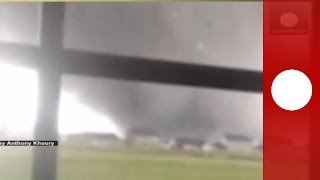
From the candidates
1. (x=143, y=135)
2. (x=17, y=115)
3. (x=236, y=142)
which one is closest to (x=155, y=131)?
(x=143, y=135)

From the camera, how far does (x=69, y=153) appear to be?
0.83m

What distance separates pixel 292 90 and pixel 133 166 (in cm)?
33

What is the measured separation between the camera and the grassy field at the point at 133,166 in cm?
83

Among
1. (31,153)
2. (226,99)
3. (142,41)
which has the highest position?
(142,41)

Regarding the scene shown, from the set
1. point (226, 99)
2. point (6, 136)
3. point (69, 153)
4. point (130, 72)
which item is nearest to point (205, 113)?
point (226, 99)

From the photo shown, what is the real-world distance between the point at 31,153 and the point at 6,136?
0.20ft

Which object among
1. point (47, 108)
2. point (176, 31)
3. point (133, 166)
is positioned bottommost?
point (133, 166)

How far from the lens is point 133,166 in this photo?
0.83 m

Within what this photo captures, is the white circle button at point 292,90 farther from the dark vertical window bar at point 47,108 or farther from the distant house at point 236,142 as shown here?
the dark vertical window bar at point 47,108

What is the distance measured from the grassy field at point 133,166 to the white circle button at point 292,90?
13 centimetres

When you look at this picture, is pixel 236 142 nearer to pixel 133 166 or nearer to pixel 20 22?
pixel 133 166

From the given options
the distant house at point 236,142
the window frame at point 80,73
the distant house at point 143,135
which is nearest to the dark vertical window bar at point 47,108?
the window frame at point 80,73

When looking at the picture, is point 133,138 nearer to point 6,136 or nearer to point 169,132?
point 169,132

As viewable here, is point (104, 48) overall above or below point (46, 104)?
above
